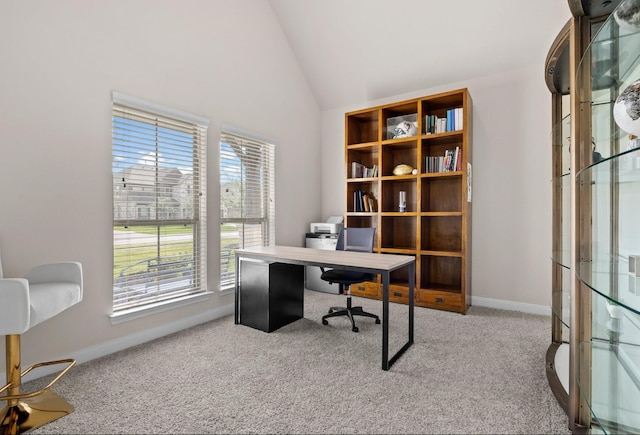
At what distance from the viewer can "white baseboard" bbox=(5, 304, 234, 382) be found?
2.17 metres

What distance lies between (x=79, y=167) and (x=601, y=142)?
3.17 m

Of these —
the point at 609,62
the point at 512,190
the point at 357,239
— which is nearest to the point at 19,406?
the point at 357,239

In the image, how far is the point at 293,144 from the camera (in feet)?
14.7

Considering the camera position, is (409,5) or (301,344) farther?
(409,5)

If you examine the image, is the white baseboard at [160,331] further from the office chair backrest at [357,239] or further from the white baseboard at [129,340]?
the office chair backrest at [357,239]

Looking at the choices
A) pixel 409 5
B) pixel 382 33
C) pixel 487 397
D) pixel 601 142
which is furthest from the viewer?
pixel 382 33

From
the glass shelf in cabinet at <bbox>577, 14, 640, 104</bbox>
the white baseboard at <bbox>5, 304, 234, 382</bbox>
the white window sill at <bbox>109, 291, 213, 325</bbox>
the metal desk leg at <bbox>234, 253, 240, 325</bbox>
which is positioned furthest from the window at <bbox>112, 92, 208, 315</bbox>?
the glass shelf in cabinet at <bbox>577, 14, 640, 104</bbox>

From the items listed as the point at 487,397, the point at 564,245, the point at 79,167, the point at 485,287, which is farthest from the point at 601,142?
the point at 79,167

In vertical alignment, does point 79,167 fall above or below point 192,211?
above

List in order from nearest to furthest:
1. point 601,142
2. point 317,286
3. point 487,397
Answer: point 601,142, point 487,397, point 317,286

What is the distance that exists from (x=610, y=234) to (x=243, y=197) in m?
A: 3.19

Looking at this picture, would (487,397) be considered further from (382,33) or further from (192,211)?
(382,33)

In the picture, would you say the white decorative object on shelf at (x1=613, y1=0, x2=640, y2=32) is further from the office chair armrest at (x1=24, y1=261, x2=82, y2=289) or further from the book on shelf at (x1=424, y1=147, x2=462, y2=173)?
the office chair armrest at (x1=24, y1=261, x2=82, y2=289)

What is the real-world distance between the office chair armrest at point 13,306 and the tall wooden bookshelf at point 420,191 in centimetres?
331
